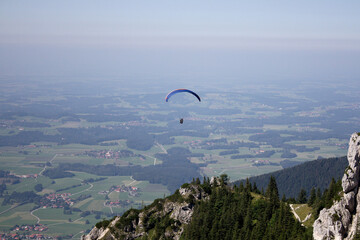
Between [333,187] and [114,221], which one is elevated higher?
[333,187]

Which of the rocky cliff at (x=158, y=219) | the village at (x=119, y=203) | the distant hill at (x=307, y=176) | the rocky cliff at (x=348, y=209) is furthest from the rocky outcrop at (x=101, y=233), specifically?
the village at (x=119, y=203)

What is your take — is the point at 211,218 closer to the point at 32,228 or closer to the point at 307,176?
the point at 307,176

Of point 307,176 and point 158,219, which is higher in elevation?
point 158,219

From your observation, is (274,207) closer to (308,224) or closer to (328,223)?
(308,224)

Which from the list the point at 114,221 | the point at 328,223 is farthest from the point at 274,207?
the point at 114,221

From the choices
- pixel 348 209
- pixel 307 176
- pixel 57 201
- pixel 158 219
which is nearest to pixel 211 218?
pixel 158 219

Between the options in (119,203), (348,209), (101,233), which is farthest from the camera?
(119,203)

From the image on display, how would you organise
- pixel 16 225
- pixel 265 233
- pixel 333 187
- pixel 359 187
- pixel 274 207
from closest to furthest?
pixel 359 187 < pixel 333 187 < pixel 265 233 < pixel 274 207 < pixel 16 225

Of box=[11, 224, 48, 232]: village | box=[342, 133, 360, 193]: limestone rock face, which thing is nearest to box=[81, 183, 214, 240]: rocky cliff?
box=[342, 133, 360, 193]: limestone rock face
